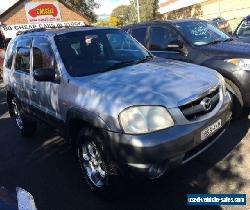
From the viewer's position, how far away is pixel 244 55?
6.00 meters

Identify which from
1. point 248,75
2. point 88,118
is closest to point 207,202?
point 88,118

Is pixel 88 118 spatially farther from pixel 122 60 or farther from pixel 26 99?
pixel 26 99

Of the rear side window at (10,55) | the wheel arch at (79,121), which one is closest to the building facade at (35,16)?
the rear side window at (10,55)

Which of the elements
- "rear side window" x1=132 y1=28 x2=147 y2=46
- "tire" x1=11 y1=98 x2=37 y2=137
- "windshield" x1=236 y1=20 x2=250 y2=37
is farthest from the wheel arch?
"windshield" x1=236 y1=20 x2=250 y2=37

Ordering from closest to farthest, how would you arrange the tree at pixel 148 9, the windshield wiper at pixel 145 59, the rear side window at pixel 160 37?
1. the windshield wiper at pixel 145 59
2. the rear side window at pixel 160 37
3. the tree at pixel 148 9

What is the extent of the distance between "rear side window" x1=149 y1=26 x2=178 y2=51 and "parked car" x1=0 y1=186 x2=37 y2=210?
16.5 ft

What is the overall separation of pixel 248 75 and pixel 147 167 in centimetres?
306

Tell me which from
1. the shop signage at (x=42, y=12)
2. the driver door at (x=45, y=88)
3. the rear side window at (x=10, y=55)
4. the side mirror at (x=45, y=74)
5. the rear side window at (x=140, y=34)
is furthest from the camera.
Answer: the shop signage at (x=42, y=12)

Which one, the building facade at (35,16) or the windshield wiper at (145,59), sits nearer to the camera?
the windshield wiper at (145,59)

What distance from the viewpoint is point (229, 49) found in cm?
639

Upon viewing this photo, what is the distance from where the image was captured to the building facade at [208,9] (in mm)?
36500

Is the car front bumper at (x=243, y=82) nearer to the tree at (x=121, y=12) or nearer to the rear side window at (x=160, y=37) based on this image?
the rear side window at (x=160, y=37)

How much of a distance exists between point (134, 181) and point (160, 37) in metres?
3.82

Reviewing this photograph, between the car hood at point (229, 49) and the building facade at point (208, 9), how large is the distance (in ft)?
83.2
